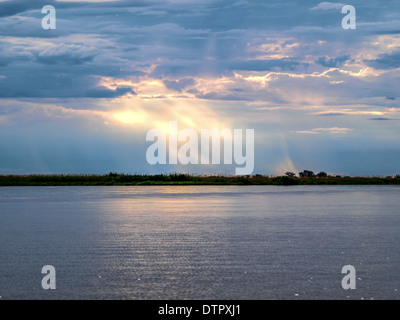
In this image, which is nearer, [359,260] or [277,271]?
[277,271]

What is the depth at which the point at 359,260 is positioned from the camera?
632 inches

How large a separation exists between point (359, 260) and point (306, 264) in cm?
168

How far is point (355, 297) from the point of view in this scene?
39.1ft

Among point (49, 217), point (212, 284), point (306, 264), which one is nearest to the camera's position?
point (212, 284)

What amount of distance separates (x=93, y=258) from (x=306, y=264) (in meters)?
5.88
